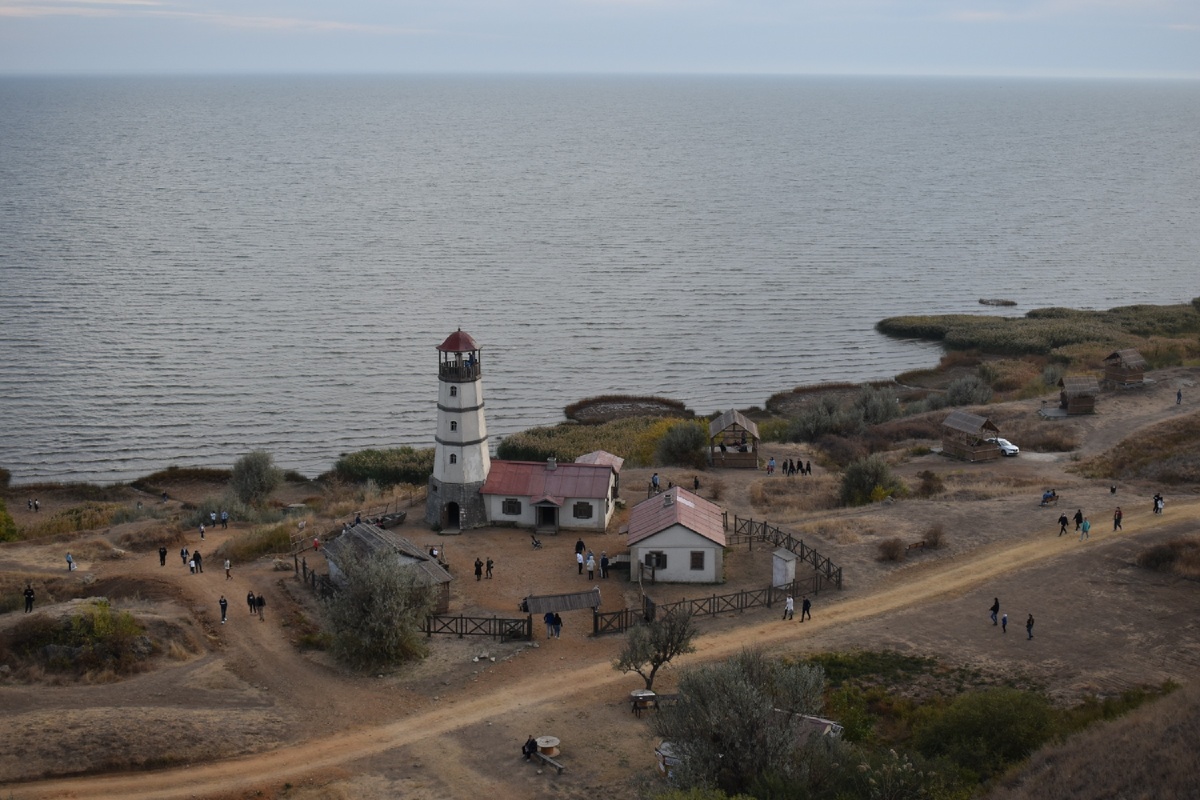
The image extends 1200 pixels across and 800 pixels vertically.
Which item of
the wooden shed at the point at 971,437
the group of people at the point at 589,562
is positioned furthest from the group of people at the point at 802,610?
the wooden shed at the point at 971,437

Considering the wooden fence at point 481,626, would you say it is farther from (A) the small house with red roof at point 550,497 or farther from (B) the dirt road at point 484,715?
(A) the small house with red roof at point 550,497

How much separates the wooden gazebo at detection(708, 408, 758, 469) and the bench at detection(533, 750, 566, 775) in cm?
3049

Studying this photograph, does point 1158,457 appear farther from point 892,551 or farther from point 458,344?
point 458,344

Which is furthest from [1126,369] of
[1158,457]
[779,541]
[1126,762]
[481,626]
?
[1126,762]

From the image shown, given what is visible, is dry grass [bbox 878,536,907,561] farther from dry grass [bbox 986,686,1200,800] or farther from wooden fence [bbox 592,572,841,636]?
dry grass [bbox 986,686,1200,800]

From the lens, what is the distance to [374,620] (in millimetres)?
37688

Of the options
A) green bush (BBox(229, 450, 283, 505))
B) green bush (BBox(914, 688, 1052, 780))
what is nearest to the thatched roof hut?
green bush (BBox(229, 450, 283, 505))

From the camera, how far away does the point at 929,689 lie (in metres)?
35.1

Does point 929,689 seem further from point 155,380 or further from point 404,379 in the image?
point 155,380

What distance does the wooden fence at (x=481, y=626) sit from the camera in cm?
3981

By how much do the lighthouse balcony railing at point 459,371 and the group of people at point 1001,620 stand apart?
22318 mm

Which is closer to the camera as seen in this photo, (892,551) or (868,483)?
(892,551)

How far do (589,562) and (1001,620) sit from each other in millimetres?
15479

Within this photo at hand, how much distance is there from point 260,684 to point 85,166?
7336 inches
